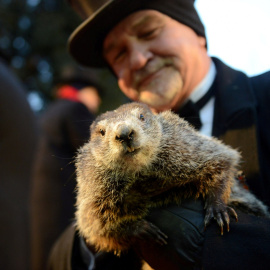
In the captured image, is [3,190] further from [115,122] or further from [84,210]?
[115,122]

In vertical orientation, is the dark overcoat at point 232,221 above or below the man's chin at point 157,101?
below

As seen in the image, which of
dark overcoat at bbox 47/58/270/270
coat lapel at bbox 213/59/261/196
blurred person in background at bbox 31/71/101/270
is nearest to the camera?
dark overcoat at bbox 47/58/270/270

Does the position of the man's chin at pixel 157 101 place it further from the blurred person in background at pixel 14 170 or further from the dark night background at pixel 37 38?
the dark night background at pixel 37 38

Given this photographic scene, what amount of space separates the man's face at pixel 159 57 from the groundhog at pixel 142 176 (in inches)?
23.2

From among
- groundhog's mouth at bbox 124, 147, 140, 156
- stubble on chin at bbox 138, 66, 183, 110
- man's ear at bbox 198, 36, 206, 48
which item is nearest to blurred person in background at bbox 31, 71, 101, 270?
stubble on chin at bbox 138, 66, 183, 110

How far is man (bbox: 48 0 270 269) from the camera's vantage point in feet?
8.48

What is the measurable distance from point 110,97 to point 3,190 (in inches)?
377

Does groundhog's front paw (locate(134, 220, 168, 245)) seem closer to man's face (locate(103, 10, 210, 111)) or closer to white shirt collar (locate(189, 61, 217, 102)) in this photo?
man's face (locate(103, 10, 210, 111))

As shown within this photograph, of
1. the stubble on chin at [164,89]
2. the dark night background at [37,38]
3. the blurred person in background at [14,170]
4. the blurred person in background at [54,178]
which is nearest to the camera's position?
the stubble on chin at [164,89]

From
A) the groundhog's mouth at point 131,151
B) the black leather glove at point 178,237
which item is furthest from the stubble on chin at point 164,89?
the black leather glove at point 178,237

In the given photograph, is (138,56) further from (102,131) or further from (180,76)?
(102,131)

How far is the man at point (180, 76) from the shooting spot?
8.48ft

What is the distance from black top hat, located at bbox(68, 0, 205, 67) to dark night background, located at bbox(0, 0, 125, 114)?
1328 cm

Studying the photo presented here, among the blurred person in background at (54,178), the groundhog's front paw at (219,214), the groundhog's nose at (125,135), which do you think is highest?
the groundhog's nose at (125,135)
